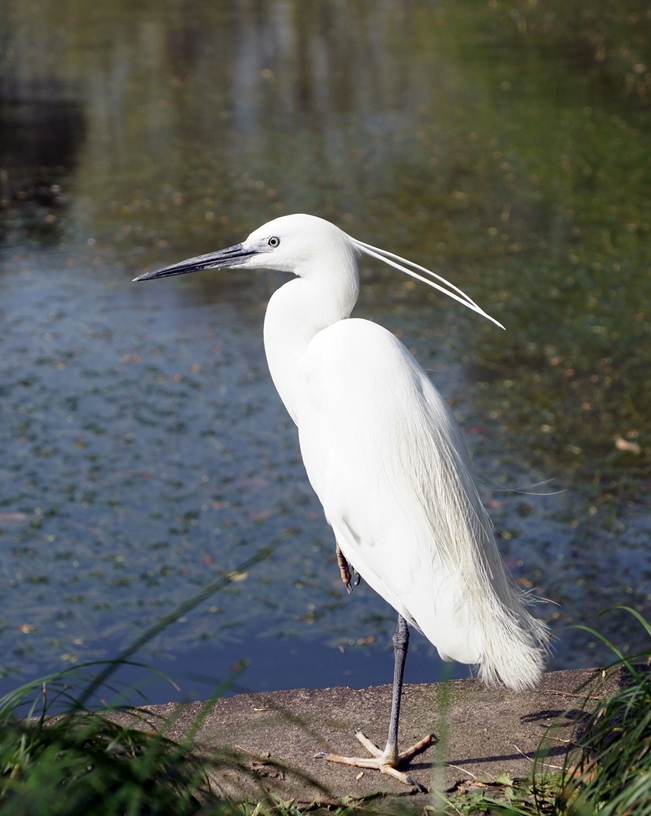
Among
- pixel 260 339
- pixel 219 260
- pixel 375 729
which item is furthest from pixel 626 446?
pixel 219 260

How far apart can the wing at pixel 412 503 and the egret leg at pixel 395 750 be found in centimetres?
12

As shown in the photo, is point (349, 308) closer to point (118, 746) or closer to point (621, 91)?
point (118, 746)

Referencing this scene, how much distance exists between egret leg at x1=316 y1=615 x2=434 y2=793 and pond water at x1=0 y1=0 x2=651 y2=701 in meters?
0.88

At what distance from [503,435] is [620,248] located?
304 cm

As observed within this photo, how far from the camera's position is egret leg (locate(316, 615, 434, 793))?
9.18 feet

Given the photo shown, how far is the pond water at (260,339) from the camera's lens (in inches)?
168

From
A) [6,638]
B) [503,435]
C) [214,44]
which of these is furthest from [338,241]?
[214,44]

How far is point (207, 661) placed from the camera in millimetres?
3965

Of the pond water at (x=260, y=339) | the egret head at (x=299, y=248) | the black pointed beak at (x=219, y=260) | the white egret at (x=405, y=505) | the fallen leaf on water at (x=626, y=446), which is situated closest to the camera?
the white egret at (x=405, y=505)

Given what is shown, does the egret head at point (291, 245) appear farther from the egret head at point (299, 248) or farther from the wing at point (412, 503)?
the wing at point (412, 503)

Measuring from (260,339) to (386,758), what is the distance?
401cm

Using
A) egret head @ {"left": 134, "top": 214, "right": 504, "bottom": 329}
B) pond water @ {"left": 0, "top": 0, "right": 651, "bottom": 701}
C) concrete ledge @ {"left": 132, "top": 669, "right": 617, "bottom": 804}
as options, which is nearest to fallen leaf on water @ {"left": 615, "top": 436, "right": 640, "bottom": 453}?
pond water @ {"left": 0, "top": 0, "right": 651, "bottom": 701}

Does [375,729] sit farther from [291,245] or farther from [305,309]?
[291,245]

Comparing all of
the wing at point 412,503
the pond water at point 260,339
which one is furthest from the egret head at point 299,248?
the pond water at point 260,339
